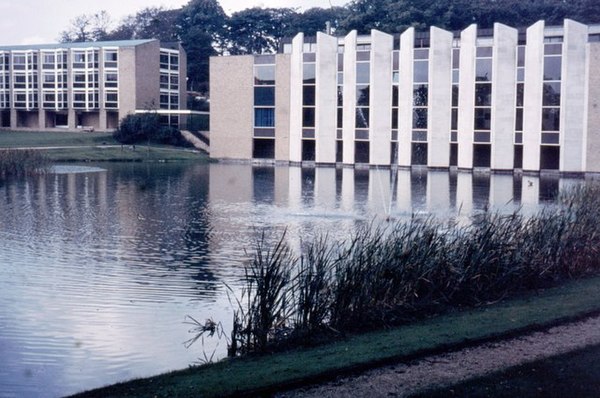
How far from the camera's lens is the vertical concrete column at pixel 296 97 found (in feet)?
216

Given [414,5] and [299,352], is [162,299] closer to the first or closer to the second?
[299,352]

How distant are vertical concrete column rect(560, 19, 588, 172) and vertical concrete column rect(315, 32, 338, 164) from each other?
1764 centimetres

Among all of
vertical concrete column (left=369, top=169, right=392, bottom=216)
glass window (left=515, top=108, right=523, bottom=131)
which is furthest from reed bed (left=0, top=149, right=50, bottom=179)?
glass window (left=515, top=108, right=523, bottom=131)

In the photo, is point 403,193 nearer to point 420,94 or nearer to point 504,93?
point 504,93

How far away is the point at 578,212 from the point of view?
1697 centimetres

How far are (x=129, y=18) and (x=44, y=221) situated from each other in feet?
310

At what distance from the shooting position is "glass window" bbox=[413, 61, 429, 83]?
61375 mm

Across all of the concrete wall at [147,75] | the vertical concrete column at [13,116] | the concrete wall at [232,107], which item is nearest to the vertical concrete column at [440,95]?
the concrete wall at [232,107]

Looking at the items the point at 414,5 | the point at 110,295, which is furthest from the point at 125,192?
the point at 414,5

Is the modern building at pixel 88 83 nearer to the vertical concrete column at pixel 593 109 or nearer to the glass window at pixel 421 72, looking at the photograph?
the glass window at pixel 421 72

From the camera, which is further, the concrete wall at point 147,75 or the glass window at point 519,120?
the concrete wall at point 147,75

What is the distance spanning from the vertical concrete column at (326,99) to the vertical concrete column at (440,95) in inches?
320

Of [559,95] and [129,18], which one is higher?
[129,18]

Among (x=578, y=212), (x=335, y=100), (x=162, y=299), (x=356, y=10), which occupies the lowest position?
(x=162, y=299)
